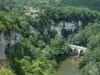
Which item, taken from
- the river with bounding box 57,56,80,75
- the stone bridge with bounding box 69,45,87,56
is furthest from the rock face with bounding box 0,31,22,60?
the stone bridge with bounding box 69,45,87,56

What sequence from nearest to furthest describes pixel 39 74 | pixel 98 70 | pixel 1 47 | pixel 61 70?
pixel 1 47 < pixel 39 74 < pixel 98 70 < pixel 61 70

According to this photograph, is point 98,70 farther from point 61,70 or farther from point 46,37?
point 46,37

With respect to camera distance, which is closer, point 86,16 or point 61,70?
point 61,70

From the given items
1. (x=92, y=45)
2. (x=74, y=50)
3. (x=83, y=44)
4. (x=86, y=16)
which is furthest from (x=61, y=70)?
(x=86, y=16)

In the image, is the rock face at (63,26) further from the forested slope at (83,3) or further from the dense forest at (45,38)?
the forested slope at (83,3)

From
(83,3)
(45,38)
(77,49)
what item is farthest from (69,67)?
(83,3)

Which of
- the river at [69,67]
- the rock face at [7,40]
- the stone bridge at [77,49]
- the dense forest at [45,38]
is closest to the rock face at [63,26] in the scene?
the dense forest at [45,38]
